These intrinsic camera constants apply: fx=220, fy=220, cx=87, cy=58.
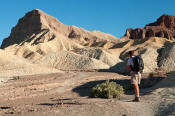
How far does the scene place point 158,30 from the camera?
14025cm

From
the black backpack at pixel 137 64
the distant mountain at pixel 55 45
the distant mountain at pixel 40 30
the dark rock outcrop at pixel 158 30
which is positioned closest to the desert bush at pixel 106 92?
the black backpack at pixel 137 64

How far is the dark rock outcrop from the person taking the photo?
444 feet

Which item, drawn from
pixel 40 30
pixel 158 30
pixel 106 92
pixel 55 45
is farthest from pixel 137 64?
pixel 158 30

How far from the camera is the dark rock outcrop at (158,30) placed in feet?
444

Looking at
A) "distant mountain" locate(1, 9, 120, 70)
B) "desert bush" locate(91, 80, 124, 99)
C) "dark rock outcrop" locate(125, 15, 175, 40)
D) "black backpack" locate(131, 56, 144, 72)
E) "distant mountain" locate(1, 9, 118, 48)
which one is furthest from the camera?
"dark rock outcrop" locate(125, 15, 175, 40)

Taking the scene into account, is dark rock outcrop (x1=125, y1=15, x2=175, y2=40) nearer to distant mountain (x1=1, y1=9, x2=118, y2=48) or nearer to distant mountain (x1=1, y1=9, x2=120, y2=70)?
distant mountain (x1=1, y1=9, x2=120, y2=70)

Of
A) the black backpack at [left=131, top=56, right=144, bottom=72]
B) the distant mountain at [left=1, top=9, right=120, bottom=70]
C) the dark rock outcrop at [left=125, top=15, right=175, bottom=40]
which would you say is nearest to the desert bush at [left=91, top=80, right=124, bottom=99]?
the black backpack at [left=131, top=56, right=144, bottom=72]

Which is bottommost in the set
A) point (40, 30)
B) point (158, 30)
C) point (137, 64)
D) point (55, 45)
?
point (137, 64)

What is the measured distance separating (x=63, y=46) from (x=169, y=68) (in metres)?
62.3

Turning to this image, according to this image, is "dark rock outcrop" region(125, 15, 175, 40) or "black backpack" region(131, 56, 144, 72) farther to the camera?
"dark rock outcrop" region(125, 15, 175, 40)

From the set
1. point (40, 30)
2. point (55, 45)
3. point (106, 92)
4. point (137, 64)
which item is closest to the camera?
point (137, 64)

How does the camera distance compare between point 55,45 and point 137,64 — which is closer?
point 137,64

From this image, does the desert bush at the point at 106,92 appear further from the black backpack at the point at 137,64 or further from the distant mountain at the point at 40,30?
the distant mountain at the point at 40,30

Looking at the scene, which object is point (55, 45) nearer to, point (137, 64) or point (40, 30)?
point (40, 30)
